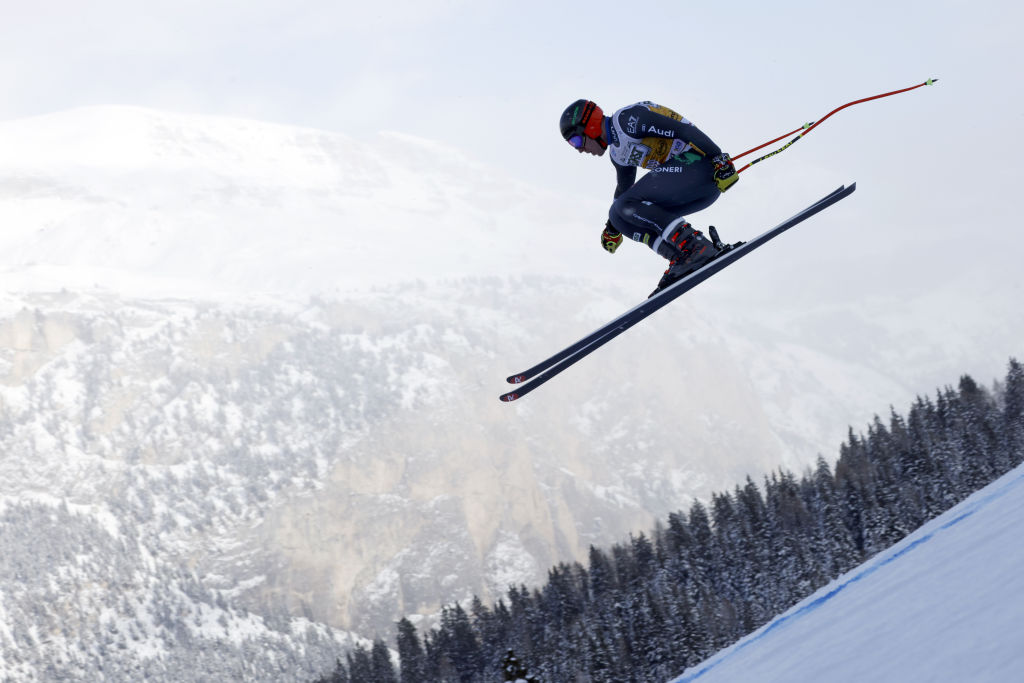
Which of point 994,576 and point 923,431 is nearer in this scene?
point 994,576

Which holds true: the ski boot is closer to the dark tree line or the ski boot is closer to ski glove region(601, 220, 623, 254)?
ski glove region(601, 220, 623, 254)

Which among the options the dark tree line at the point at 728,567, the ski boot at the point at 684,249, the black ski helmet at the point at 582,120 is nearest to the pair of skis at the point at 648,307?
the ski boot at the point at 684,249

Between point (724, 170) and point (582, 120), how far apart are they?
1606 millimetres

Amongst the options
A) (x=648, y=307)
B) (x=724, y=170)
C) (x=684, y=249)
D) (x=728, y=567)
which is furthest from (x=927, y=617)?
(x=728, y=567)

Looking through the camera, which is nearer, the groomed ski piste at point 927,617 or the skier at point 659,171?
the groomed ski piste at point 927,617

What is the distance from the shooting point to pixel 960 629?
374 cm

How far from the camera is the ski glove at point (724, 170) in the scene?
977cm

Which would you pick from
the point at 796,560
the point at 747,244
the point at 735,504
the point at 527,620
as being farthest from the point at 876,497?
the point at 747,244

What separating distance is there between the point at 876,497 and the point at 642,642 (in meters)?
27.3

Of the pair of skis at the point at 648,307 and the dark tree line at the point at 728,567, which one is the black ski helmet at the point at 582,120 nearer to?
the pair of skis at the point at 648,307

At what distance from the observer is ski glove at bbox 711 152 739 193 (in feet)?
32.1

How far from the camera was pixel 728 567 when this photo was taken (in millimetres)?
90125

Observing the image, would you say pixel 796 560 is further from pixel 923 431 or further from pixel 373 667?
pixel 373 667

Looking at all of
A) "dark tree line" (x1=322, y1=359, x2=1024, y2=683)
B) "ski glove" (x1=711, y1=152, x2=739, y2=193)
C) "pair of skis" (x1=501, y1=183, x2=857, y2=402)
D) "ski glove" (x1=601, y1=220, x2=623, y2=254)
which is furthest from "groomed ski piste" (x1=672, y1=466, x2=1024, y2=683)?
"dark tree line" (x1=322, y1=359, x2=1024, y2=683)
